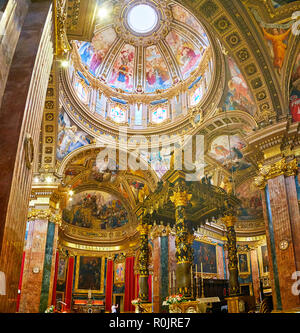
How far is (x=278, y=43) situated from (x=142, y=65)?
35.9ft

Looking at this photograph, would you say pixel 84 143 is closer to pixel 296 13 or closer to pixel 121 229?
pixel 121 229

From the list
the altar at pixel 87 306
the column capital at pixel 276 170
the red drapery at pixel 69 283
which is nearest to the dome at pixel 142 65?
the column capital at pixel 276 170

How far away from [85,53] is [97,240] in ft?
40.7

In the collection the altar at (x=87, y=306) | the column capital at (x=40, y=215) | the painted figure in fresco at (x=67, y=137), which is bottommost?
the altar at (x=87, y=306)

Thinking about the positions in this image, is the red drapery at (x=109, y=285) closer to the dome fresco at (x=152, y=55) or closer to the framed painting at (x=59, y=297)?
the framed painting at (x=59, y=297)

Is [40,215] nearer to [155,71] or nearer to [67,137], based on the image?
[67,137]

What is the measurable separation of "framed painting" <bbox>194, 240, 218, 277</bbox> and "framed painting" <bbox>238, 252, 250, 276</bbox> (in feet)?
6.70

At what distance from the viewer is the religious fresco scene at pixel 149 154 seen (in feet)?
15.6

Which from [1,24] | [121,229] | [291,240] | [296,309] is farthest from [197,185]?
[121,229]

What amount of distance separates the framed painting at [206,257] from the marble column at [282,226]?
838cm

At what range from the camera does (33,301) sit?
1217cm

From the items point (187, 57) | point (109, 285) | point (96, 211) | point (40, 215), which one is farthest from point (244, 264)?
point (187, 57)

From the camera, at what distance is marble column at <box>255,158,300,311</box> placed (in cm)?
859

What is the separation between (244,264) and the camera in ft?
64.3
